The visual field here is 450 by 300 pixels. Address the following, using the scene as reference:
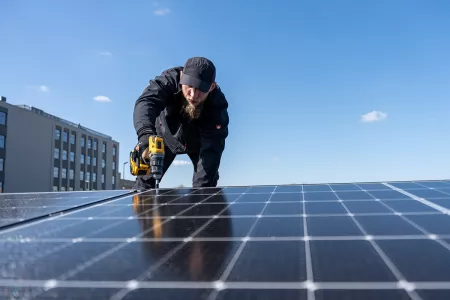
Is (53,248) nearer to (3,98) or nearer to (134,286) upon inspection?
(134,286)

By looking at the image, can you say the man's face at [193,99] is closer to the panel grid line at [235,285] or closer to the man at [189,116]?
the man at [189,116]

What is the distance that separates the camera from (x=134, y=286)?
1.39m

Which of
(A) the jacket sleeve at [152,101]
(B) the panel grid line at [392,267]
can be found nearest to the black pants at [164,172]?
(A) the jacket sleeve at [152,101]

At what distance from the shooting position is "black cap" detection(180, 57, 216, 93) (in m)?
5.24

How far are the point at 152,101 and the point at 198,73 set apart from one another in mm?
780

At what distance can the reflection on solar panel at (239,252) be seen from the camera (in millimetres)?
1318

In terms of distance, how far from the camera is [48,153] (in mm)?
64188

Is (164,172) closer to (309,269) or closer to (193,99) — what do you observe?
(193,99)

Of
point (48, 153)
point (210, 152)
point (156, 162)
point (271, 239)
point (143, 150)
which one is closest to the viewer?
point (271, 239)

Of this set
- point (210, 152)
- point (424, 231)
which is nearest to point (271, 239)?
point (424, 231)

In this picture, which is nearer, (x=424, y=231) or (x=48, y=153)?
(x=424, y=231)

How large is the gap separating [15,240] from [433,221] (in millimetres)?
2396

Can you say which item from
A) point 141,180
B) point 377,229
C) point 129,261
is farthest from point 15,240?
point 141,180

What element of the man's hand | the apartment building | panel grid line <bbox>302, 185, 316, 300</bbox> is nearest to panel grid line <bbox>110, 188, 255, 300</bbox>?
panel grid line <bbox>302, 185, 316, 300</bbox>
